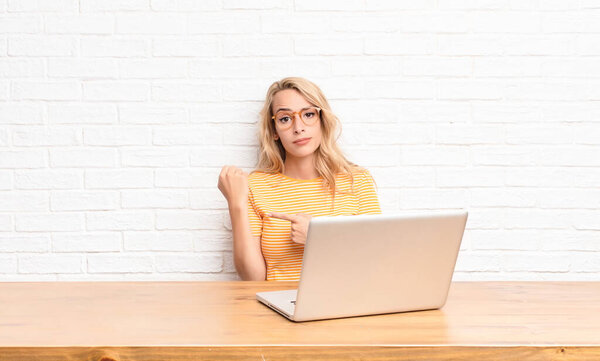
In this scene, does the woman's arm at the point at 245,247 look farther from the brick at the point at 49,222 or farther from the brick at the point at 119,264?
the brick at the point at 49,222

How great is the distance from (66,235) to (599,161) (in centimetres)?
211

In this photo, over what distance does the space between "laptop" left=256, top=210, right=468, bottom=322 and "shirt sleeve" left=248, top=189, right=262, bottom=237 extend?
2.74 ft

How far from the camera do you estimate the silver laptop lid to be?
1071 millimetres

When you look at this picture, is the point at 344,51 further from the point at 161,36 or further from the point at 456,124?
the point at 161,36

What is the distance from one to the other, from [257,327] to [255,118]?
1.20 m

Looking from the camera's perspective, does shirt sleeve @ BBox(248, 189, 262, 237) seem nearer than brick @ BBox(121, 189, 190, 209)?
Yes

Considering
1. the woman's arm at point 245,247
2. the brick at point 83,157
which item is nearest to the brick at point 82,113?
the brick at point 83,157

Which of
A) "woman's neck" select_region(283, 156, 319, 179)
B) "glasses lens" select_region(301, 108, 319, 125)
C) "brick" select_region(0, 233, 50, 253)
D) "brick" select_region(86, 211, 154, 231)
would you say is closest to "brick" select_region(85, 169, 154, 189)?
"brick" select_region(86, 211, 154, 231)

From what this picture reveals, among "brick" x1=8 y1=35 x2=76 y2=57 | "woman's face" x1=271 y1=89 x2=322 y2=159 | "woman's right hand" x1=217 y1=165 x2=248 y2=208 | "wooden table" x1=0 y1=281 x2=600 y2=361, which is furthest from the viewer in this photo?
"brick" x1=8 y1=35 x2=76 y2=57

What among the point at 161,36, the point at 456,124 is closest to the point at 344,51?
the point at 456,124

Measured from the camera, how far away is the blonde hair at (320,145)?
204 centimetres

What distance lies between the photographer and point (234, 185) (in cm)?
192

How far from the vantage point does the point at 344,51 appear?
2.14 m

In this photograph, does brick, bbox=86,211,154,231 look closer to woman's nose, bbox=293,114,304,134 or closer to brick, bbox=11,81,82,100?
brick, bbox=11,81,82,100
